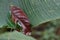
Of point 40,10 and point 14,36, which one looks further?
point 40,10

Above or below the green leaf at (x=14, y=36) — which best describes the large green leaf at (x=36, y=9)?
above

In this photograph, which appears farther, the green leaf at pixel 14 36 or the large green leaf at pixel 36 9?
the large green leaf at pixel 36 9

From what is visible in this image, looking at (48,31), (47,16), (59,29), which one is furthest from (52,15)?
(59,29)

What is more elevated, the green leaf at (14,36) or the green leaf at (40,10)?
the green leaf at (40,10)

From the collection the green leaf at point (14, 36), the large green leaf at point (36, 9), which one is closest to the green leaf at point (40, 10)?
the large green leaf at point (36, 9)

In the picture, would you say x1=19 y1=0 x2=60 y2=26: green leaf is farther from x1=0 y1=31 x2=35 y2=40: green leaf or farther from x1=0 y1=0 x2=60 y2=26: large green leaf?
x1=0 y1=31 x2=35 y2=40: green leaf

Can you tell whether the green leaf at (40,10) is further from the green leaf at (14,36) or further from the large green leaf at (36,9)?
the green leaf at (14,36)

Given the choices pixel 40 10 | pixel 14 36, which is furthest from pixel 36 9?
pixel 14 36

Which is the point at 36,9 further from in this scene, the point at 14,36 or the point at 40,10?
the point at 14,36

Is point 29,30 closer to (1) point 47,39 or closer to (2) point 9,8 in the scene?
(2) point 9,8
